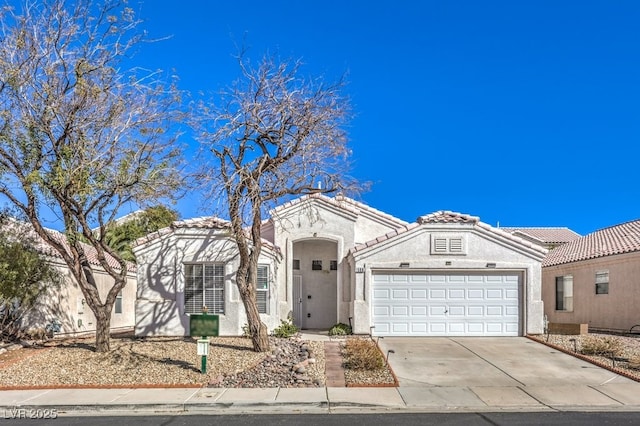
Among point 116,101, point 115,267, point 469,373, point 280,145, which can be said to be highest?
point 116,101

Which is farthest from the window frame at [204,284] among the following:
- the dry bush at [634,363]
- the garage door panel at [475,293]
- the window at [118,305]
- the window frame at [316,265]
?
the dry bush at [634,363]

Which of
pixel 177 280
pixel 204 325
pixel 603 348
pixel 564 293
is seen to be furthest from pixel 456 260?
pixel 204 325

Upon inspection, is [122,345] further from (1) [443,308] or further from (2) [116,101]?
(1) [443,308]

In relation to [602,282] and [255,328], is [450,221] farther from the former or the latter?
[255,328]

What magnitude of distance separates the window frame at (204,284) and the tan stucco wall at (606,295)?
518 inches

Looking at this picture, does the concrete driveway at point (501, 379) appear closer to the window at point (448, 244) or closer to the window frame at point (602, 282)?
the window at point (448, 244)

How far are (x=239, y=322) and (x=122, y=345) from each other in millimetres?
3578

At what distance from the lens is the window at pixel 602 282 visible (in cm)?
1994

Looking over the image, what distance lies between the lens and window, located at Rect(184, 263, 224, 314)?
58.2 feet

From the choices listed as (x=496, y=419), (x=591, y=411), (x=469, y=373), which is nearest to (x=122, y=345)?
(x=469, y=373)

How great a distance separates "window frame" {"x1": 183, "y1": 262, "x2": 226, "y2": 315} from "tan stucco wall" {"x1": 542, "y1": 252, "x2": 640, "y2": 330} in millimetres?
13150

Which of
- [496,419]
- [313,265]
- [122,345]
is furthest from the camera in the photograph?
[313,265]

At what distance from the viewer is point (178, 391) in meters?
11.0

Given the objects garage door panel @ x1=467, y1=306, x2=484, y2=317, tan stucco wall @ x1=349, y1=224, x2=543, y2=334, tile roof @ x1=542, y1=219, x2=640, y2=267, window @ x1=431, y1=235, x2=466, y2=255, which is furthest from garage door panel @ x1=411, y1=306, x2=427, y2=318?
tile roof @ x1=542, y1=219, x2=640, y2=267
